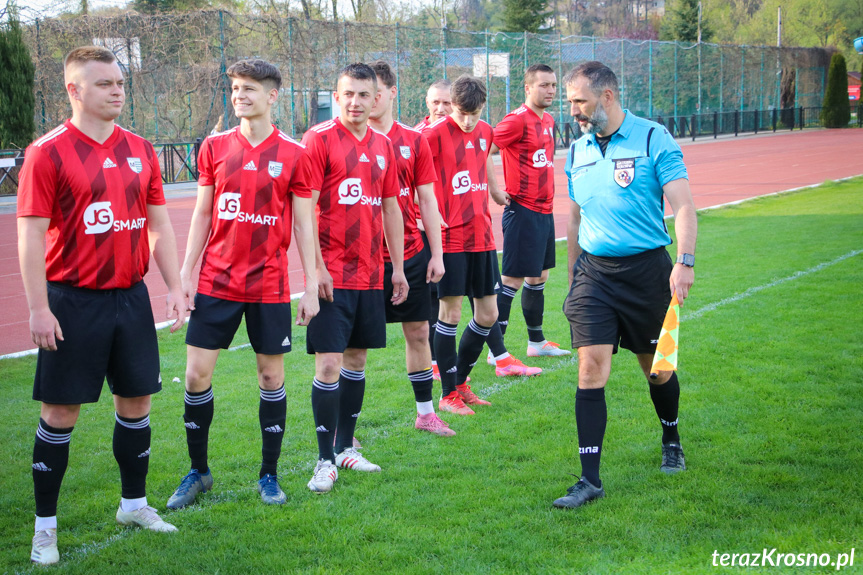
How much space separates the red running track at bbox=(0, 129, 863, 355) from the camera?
9.70 meters

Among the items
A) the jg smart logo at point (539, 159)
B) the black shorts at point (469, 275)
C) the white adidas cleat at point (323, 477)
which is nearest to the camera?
the white adidas cleat at point (323, 477)

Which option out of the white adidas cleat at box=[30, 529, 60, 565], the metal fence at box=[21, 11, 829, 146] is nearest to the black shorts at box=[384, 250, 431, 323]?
the white adidas cleat at box=[30, 529, 60, 565]

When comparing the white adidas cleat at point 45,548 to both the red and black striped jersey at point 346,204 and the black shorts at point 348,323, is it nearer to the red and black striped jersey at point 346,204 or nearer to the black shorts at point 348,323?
the black shorts at point 348,323

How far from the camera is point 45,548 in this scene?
3.56 meters

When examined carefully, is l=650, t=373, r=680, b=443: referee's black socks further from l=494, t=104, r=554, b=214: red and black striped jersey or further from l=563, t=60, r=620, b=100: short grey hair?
l=494, t=104, r=554, b=214: red and black striped jersey

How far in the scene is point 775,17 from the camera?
67.6 m

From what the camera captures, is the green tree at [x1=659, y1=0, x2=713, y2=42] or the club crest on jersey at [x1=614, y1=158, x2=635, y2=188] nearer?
the club crest on jersey at [x1=614, y1=158, x2=635, y2=188]

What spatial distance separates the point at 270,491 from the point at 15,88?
60.6 feet

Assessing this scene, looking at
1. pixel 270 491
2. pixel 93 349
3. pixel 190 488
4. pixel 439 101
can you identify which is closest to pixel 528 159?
pixel 439 101

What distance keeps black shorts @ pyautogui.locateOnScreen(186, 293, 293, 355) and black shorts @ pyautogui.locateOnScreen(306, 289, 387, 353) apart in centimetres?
33

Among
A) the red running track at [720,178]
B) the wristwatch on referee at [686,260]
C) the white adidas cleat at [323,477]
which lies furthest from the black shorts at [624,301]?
the red running track at [720,178]

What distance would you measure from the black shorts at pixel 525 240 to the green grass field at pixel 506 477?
864 millimetres

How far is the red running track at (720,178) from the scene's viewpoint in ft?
31.8

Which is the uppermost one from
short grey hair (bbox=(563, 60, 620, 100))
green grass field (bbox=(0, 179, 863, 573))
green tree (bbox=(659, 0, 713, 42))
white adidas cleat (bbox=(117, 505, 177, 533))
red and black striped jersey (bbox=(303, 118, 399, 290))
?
green tree (bbox=(659, 0, 713, 42))
